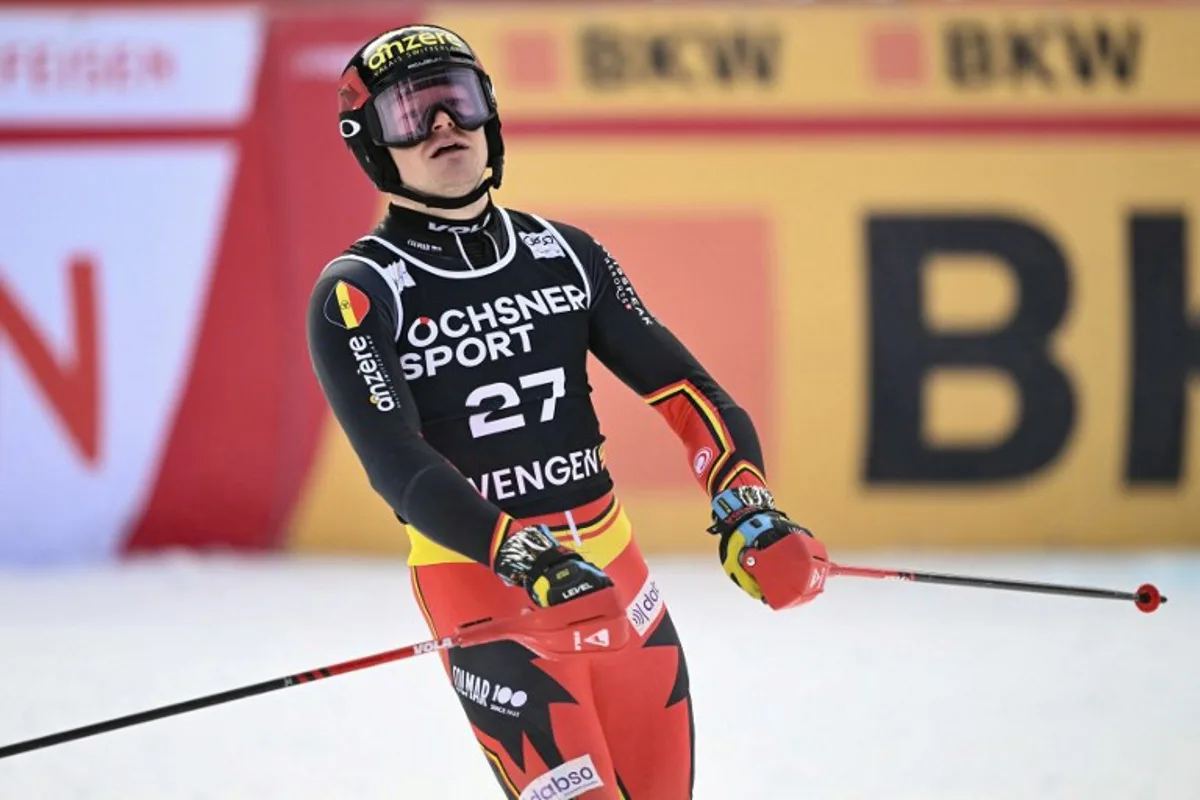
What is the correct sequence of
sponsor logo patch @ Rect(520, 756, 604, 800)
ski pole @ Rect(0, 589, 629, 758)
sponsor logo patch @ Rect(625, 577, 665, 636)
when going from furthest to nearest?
sponsor logo patch @ Rect(625, 577, 665, 636), sponsor logo patch @ Rect(520, 756, 604, 800), ski pole @ Rect(0, 589, 629, 758)

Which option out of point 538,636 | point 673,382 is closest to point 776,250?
point 673,382

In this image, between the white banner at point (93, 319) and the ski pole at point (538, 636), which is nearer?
the ski pole at point (538, 636)

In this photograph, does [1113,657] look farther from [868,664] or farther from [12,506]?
[12,506]

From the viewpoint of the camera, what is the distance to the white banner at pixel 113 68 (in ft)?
23.4

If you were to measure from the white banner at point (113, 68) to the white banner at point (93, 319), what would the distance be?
139 mm

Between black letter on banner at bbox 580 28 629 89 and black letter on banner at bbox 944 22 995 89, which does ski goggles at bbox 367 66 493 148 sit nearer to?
black letter on banner at bbox 580 28 629 89

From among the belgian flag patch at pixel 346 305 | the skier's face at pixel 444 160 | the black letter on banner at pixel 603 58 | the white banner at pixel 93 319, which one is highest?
the skier's face at pixel 444 160

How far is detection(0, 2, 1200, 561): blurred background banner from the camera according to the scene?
7234 millimetres

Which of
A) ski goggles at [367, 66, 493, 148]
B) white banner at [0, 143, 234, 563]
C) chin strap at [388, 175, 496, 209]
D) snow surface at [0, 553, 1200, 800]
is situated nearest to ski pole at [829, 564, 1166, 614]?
chin strap at [388, 175, 496, 209]

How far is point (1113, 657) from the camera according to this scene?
5.62 m

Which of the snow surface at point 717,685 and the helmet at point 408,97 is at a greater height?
the helmet at point 408,97

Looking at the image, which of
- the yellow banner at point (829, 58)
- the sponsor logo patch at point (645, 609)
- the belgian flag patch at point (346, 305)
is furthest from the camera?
the yellow banner at point (829, 58)

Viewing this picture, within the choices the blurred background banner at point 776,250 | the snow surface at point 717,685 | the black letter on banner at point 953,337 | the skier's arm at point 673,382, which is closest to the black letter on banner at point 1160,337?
the blurred background banner at point 776,250

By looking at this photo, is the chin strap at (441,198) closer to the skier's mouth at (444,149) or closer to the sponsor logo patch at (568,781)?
the skier's mouth at (444,149)
